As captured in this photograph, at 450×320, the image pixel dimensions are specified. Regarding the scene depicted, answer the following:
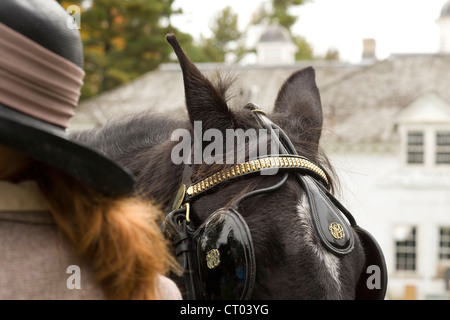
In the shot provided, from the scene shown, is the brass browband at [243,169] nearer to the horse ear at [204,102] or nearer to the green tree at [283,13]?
the horse ear at [204,102]

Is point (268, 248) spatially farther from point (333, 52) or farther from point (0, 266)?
point (333, 52)

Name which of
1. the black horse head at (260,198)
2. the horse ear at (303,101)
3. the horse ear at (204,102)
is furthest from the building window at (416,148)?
the horse ear at (204,102)

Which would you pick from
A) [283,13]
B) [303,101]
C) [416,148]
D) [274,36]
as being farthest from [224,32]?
[303,101]

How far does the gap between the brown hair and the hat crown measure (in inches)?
8.5

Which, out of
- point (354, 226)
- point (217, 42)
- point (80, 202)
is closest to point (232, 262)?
point (354, 226)

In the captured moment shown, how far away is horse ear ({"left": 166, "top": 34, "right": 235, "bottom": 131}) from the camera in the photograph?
2.04 m

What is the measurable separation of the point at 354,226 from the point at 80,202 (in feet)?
3.79

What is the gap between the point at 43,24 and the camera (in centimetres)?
110

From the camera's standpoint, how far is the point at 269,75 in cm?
2558

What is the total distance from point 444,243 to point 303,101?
1989 centimetres

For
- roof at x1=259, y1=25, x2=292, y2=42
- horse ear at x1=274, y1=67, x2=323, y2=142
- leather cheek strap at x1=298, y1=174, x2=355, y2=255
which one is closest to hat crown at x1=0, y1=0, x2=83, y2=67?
leather cheek strap at x1=298, y1=174, x2=355, y2=255

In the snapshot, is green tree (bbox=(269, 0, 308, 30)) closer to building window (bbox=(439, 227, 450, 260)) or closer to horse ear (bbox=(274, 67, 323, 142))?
building window (bbox=(439, 227, 450, 260))

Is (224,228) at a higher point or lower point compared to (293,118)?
lower

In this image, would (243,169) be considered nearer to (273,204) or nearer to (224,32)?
(273,204)
